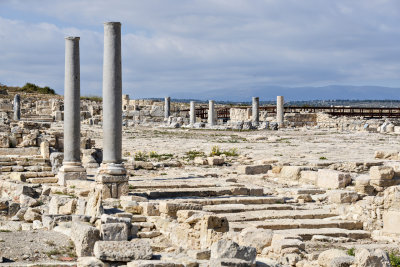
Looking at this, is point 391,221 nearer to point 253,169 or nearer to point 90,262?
point 90,262

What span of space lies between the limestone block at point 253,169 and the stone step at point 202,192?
3763mm

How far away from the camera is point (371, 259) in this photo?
7.36 meters

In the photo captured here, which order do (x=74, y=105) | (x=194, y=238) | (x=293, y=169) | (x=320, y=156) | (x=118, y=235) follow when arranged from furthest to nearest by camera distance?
(x=320, y=156)
(x=293, y=169)
(x=74, y=105)
(x=194, y=238)
(x=118, y=235)

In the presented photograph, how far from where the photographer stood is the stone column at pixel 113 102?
12.5 metres

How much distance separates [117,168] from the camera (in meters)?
12.5

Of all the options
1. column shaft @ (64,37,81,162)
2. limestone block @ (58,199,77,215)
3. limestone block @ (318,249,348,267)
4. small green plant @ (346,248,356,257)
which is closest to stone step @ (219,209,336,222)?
small green plant @ (346,248,356,257)

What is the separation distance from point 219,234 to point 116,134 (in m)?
4.60

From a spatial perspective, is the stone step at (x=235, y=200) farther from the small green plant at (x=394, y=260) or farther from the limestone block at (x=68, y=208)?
the small green plant at (x=394, y=260)

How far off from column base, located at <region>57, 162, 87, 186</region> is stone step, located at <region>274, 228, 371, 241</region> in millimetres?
5846

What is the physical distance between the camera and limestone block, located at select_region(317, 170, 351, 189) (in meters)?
14.5

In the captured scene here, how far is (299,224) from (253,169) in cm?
659

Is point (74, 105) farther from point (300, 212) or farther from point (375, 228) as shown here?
point (375, 228)

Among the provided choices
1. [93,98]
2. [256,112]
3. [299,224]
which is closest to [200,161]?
[299,224]

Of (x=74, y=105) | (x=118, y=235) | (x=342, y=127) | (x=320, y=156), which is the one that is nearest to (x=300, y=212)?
(x=118, y=235)
